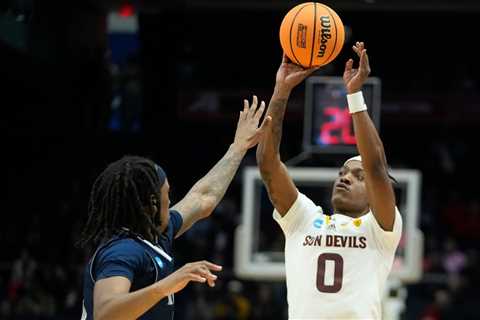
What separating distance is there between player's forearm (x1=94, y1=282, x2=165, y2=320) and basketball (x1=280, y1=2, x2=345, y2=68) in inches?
85.2

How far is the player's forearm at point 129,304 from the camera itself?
151 inches

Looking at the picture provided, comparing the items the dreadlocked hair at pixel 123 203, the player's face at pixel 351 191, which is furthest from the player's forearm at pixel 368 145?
the dreadlocked hair at pixel 123 203

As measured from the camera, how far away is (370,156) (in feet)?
16.9

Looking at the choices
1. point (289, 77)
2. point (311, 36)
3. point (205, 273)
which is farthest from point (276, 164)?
point (205, 273)

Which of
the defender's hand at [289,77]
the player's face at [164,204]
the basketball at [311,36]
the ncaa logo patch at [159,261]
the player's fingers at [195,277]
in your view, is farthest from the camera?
the basketball at [311,36]

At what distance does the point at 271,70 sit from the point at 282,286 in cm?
382

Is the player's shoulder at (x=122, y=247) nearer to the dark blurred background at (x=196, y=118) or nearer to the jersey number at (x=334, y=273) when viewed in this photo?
the jersey number at (x=334, y=273)

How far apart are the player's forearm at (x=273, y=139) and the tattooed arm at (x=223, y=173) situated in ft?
0.58

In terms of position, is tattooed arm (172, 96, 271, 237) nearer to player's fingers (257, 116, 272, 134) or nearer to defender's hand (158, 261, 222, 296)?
player's fingers (257, 116, 272, 134)

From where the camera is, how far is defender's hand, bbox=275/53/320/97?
5570 mm

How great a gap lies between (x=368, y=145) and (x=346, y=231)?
1.53 ft

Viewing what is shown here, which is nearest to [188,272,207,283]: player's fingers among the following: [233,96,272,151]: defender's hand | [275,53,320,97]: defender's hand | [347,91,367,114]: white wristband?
[233,96,272,151]: defender's hand

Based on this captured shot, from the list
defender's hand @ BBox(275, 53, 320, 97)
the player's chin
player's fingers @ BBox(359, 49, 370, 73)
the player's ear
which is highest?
player's fingers @ BBox(359, 49, 370, 73)

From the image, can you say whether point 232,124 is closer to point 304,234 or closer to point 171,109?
point 171,109
